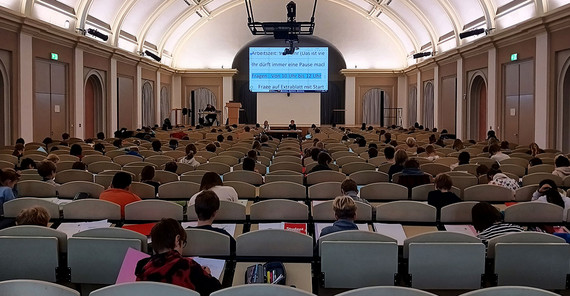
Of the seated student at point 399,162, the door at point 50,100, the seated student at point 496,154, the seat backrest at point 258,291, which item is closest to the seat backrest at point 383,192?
the seated student at point 399,162

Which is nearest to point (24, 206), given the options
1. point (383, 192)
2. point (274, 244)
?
point (274, 244)

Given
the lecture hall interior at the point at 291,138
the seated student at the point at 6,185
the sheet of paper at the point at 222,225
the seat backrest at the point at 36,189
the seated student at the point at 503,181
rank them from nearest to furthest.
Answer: the lecture hall interior at the point at 291,138 < the sheet of paper at the point at 222,225 < the seated student at the point at 6,185 < the seat backrest at the point at 36,189 < the seated student at the point at 503,181

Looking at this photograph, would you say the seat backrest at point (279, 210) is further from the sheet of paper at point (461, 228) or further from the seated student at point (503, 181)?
the seated student at point (503, 181)

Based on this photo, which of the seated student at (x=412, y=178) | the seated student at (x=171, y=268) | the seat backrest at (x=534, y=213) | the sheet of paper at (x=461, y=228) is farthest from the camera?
the seated student at (x=412, y=178)

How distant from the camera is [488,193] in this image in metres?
6.71

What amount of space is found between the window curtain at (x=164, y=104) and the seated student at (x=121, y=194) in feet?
84.5

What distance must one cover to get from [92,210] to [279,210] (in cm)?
192

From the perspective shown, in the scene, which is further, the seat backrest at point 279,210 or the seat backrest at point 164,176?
the seat backrest at point 164,176

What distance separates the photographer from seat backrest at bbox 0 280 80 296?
2.91 meters

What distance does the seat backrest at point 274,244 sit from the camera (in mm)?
4262

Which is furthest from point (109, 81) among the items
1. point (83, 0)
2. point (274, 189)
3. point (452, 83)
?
point (274, 189)

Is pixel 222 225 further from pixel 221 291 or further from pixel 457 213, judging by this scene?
pixel 221 291

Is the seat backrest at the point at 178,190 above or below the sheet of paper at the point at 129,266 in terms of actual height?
above

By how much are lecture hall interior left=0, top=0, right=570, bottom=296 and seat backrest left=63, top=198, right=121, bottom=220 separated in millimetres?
14
